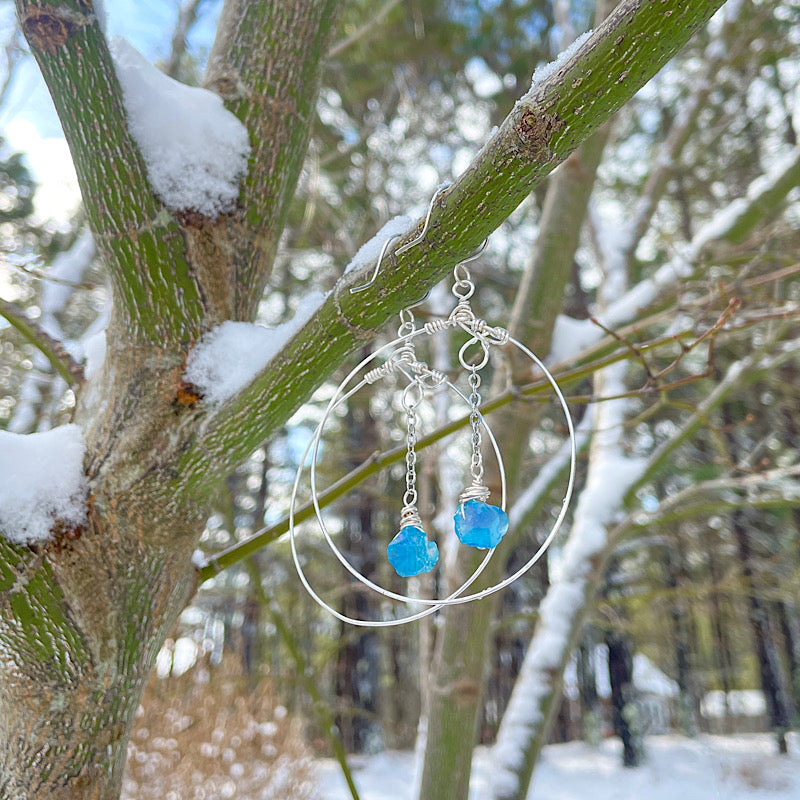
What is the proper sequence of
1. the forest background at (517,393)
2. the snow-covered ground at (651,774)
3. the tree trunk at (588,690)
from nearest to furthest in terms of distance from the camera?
1. the forest background at (517,393)
2. the snow-covered ground at (651,774)
3. the tree trunk at (588,690)

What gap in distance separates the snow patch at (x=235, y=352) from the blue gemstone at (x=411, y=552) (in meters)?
0.32

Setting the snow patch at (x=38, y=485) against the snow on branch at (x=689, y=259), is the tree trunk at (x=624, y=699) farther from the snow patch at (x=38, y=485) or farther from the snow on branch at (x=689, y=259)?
the snow patch at (x=38, y=485)

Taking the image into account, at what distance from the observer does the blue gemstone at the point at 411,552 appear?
38.2 inches

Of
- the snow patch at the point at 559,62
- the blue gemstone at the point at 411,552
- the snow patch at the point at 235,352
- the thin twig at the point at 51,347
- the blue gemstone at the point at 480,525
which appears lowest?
the blue gemstone at the point at 411,552

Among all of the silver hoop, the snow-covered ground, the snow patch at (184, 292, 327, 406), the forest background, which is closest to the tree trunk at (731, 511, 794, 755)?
the forest background

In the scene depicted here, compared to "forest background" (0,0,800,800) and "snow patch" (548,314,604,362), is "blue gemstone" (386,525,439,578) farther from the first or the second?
"snow patch" (548,314,604,362)

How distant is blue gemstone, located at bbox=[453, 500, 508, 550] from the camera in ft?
3.09

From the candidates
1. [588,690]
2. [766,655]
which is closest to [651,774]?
[588,690]

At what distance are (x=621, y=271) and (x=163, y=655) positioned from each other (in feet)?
10.3

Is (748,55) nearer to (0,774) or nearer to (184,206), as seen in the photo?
(184,206)

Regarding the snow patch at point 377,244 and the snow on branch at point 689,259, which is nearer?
the snow patch at point 377,244

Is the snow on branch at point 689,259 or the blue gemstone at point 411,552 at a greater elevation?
the snow on branch at point 689,259

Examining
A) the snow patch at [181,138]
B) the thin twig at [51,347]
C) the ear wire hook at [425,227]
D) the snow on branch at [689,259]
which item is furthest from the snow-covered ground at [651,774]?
the ear wire hook at [425,227]

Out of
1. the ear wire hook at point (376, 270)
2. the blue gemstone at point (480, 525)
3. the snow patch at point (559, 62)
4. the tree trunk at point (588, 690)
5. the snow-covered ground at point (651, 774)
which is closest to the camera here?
the snow patch at point (559, 62)
